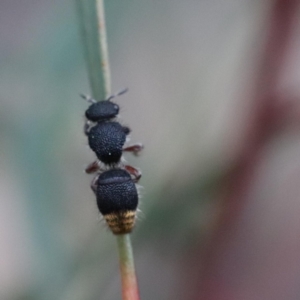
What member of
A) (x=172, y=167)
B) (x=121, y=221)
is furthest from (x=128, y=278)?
(x=172, y=167)

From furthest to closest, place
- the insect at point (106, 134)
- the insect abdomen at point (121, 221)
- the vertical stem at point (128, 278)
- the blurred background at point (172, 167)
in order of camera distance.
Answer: the blurred background at point (172, 167) → the insect at point (106, 134) → the insect abdomen at point (121, 221) → the vertical stem at point (128, 278)

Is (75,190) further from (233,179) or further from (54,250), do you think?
(233,179)

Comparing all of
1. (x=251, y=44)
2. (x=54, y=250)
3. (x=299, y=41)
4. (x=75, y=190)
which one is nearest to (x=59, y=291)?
(x=54, y=250)

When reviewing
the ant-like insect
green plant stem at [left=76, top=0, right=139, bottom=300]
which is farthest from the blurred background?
green plant stem at [left=76, top=0, right=139, bottom=300]

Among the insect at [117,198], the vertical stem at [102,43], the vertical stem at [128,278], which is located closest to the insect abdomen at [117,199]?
the insect at [117,198]

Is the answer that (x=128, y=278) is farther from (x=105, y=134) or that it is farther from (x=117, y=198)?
(x=105, y=134)

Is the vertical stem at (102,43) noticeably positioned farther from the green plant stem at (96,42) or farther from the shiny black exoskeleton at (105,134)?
the shiny black exoskeleton at (105,134)
